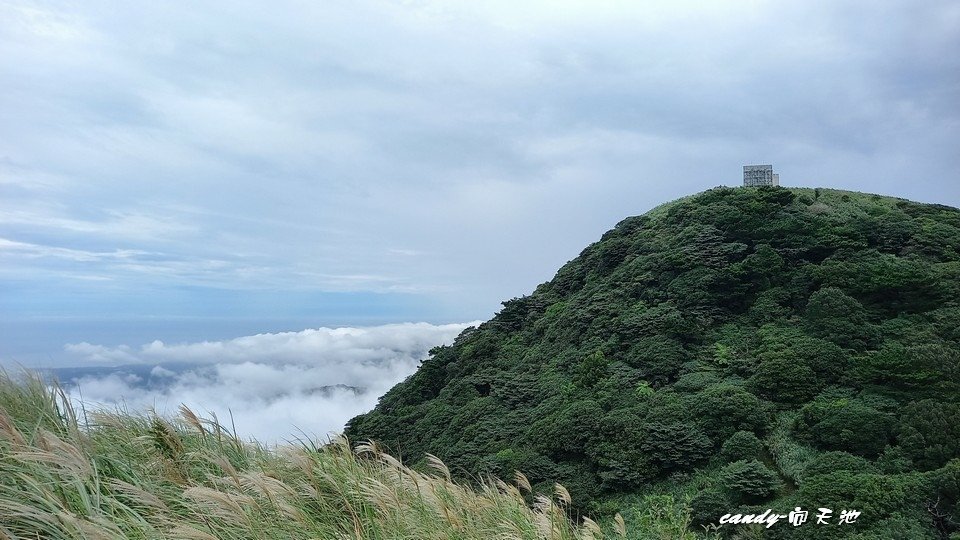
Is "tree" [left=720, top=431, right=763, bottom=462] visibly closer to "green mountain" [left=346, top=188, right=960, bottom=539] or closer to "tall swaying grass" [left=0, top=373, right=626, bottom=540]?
"green mountain" [left=346, top=188, right=960, bottom=539]

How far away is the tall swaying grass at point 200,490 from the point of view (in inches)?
120

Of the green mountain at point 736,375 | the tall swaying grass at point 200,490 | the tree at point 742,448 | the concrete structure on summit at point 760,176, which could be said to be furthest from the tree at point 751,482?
the concrete structure on summit at point 760,176

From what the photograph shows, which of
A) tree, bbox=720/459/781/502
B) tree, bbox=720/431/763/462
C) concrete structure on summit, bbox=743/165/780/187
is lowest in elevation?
tree, bbox=720/459/781/502

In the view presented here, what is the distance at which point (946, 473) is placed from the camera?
9.34 m

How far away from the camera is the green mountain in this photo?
10727mm

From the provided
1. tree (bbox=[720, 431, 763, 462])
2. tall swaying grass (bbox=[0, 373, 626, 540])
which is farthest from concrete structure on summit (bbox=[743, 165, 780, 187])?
tall swaying grass (bbox=[0, 373, 626, 540])

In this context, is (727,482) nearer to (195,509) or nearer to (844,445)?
(844,445)

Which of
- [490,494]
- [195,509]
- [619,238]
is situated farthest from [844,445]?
[619,238]

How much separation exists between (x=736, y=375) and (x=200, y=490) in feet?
46.2

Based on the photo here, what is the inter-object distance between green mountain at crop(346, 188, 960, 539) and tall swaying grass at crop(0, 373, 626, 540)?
6.15 m

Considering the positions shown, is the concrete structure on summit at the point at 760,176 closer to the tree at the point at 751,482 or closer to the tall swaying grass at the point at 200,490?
the tree at the point at 751,482

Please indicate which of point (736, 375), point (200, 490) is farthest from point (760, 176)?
point (200, 490)

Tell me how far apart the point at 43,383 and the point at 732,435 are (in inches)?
444

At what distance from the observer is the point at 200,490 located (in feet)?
9.05
